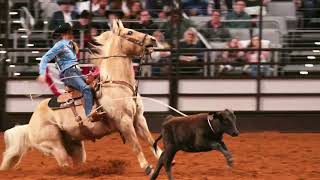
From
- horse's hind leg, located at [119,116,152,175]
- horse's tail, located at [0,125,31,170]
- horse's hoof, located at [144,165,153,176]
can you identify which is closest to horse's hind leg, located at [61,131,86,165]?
horse's tail, located at [0,125,31,170]

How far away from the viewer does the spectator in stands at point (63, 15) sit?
14.5 m

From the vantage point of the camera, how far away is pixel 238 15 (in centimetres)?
1441

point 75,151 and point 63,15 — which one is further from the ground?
point 63,15

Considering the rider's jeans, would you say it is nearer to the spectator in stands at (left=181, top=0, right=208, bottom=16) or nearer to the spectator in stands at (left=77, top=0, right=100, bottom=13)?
the spectator in stands at (left=77, top=0, right=100, bottom=13)

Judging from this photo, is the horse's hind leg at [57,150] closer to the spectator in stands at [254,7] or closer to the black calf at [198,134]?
the black calf at [198,134]

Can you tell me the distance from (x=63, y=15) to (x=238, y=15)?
329 centimetres

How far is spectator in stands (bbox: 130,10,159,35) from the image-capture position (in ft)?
47.0

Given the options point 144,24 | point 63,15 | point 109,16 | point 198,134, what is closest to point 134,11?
point 144,24

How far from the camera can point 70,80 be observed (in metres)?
9.49

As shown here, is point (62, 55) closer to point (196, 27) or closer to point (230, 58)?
point (196, 27)

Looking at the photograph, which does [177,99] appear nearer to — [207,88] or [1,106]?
[207,88]

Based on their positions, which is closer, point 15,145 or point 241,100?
point 15,145

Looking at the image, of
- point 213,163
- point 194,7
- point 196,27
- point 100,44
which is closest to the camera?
point 100,44

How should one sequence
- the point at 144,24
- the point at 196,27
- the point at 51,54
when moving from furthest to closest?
the point at 196,27
the point at 144,24
the point at 51,54
